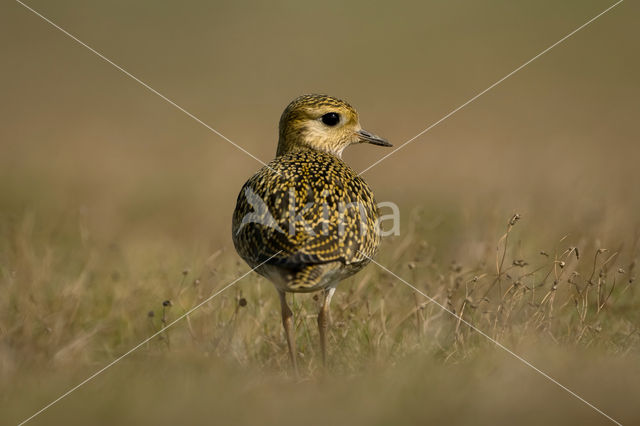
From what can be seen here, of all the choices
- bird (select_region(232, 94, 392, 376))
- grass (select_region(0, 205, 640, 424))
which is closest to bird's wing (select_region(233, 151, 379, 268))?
bird (select_region(232, 94, 392, 376))

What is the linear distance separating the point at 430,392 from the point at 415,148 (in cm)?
1032

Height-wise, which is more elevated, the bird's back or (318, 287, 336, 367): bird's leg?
the bird's back

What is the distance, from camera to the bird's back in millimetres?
5207

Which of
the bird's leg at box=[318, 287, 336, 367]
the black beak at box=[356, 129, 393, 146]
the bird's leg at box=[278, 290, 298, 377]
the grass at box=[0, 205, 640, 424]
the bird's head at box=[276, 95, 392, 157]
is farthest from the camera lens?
the black beak at box=[356, 129, 393, 146]

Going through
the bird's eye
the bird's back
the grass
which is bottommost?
the grass

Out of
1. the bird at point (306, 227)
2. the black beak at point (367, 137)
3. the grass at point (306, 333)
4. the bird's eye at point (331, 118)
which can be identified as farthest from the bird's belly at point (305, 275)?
the black beak at point (367, 137)

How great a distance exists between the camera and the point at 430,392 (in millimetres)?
4535

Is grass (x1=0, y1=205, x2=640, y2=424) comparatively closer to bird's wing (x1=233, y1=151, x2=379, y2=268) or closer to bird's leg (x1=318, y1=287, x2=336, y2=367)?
bird's leg (x1=318, y1=287, x2=336, y2=367)

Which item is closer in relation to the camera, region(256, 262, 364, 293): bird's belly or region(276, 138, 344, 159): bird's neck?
region(256, 262, 364, 293): bird's belly

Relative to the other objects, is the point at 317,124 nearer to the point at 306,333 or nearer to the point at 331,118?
the point at 331,118

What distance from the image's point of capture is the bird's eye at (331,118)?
6.49 meters

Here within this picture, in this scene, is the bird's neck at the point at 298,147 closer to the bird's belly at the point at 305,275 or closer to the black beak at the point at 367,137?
the black beak at the point at 367,137

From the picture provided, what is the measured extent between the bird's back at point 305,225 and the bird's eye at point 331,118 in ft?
2.37

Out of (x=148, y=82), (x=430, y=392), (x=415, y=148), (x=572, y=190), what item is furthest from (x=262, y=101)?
(x=430, y=392)
